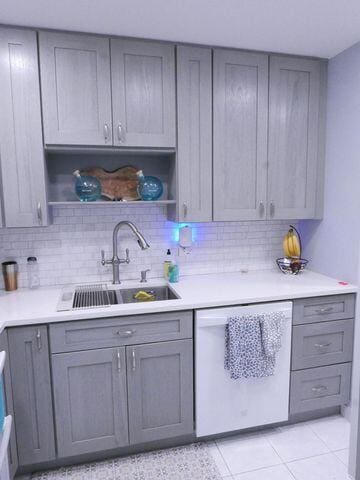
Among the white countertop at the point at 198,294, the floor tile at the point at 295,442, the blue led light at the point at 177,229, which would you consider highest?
the blue led light at the point at 177,229

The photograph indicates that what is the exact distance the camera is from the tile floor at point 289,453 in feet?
5.99

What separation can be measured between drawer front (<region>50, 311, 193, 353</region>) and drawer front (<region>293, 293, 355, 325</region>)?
28.2 inches

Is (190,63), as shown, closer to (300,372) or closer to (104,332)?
(104,332)

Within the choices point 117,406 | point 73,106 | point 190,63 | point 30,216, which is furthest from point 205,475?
point 190,63

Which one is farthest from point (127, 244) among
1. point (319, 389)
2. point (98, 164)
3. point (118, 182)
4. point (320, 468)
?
point (320, 468)

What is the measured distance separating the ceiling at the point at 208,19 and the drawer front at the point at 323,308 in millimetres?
1616

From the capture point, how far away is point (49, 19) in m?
1.77

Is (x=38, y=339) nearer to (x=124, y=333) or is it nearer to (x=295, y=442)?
(x=124, y=333)

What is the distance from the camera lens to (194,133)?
213 cm

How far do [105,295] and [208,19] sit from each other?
1.75 meters

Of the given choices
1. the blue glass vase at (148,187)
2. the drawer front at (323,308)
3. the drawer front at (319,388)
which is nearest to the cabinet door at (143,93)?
the blue glass vase at (148,187)

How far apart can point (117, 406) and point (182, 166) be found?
149cm

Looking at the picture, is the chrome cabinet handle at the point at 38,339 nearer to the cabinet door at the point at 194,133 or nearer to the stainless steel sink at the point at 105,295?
the stainless steel sink at the point at 105,295

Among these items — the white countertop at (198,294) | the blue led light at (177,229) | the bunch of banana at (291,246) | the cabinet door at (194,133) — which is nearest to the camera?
the white countertop at (198,294)
